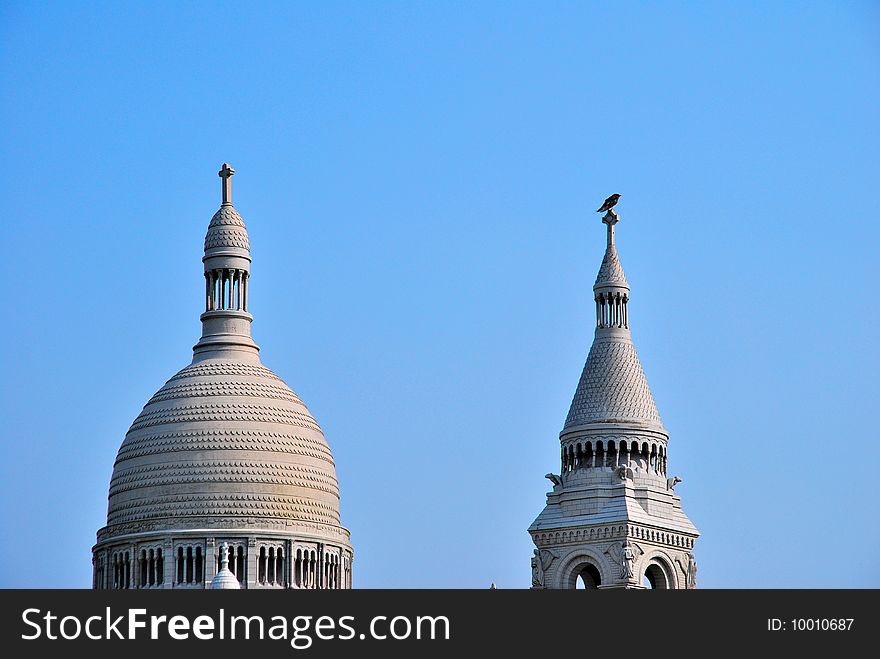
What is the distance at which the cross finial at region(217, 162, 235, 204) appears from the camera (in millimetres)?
154625

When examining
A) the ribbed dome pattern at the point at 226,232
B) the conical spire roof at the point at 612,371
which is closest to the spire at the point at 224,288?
the ribbed dome pattern at the point at 226,232

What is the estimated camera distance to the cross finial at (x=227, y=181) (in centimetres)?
15462

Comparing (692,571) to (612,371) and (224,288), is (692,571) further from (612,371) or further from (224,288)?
(224,288)

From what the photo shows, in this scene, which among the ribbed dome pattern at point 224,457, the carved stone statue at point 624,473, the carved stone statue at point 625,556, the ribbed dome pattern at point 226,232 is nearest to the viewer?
the carved stone statue at point 625,556

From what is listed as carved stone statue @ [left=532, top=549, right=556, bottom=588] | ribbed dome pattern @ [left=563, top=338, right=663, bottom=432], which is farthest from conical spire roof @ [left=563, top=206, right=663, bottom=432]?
carved stone statue @ [left=532, top=549, right=556, bottom=588]

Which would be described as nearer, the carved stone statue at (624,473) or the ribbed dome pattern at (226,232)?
the carved stone statue at (624,473)

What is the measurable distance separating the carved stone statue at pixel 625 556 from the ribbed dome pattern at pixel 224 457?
1737 cm

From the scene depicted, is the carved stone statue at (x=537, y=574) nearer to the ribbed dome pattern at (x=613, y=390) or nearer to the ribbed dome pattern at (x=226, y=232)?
the ribbed dome pattern at (x=613, y=390)

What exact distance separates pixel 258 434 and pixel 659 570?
21.5 meters

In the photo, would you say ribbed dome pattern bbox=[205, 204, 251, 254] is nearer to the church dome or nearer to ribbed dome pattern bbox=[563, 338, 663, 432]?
the church dome
